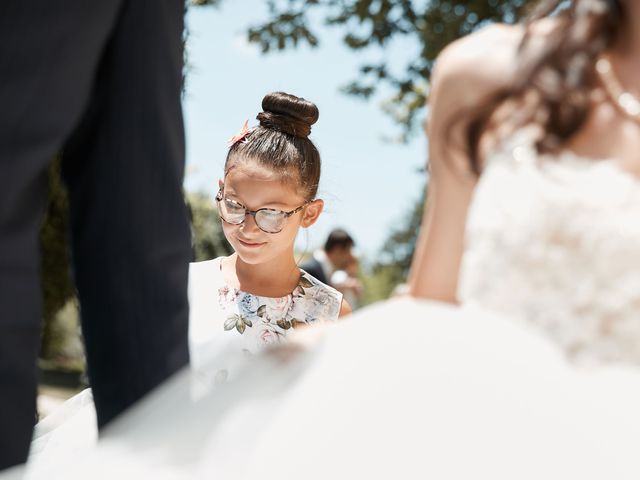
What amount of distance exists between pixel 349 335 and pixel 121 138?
64 cm

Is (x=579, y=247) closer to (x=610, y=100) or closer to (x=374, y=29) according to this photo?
(x=610, y=100)

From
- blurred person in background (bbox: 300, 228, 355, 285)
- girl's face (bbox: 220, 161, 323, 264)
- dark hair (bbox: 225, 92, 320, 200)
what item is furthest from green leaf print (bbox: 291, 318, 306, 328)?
blurred person in background (bbox: 300, 228, 355, 285)

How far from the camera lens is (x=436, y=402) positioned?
1277 millimetres

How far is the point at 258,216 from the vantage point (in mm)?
3207

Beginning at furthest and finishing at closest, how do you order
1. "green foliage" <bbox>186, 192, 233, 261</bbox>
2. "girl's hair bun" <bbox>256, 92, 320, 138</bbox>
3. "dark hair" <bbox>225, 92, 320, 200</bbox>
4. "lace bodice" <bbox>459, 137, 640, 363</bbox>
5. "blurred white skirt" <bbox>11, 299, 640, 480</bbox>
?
"green foliage" <bbox>186, 192, 233, 261</bbox> < "girl's hair bun" <bbox>256, 92, 320, 138</bbox> < "dark hair" <bbox>225, 92, 320, 200</bbox> < "lace bodice" <bbox>459, 137, 640, 363</bbox> < "blurred white skirt" <bbox>11, 299, 640, 480</bbox>

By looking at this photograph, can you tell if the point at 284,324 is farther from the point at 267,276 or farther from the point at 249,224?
the point at 249,224

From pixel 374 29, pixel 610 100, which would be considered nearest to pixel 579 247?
pixel 610 100

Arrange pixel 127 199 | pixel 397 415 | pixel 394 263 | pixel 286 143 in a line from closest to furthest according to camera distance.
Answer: pixel 397 415, pixel 127 199, pixel 286 143, pixel 394 263

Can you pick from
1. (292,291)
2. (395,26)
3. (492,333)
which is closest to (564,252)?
(492,333)

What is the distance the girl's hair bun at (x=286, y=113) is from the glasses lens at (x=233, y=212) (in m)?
0.47

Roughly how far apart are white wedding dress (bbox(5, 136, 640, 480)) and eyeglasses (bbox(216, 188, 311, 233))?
1.69 meters

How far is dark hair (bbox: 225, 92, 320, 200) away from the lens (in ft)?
11.3

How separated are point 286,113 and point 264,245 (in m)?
0.65

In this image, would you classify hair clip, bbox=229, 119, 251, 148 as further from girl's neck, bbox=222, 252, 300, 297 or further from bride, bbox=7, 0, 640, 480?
bride, bbox=7, 0, 640, 480
